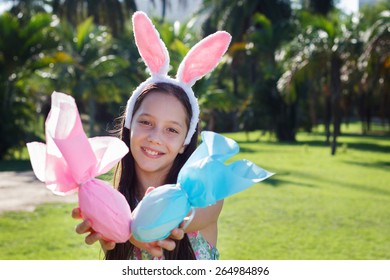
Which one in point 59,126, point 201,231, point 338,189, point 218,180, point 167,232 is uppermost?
point 59,126

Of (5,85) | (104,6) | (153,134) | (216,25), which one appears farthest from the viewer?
(216,25)

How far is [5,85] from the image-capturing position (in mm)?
13570

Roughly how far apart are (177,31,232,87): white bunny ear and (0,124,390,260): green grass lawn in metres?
3.29

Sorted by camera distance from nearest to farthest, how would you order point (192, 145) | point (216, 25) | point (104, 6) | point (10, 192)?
point (192, 145), point (10, 192), point (104, 6), point (216, 25)

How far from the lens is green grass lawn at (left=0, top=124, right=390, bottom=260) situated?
18.0 ft

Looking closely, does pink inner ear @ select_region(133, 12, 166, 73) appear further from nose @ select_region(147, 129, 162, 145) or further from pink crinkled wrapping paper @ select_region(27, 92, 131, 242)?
pink crinkled wrapping paper @ select_region(27, 92, 131, 242)

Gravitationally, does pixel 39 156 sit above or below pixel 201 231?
above

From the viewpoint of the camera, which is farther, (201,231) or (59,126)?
(201,231)

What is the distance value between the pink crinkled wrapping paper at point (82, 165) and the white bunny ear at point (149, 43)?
0.43 meters

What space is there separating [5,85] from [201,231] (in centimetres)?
1201

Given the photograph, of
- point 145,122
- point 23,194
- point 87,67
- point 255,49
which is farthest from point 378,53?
point 145,122

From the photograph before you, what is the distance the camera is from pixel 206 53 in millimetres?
2129
